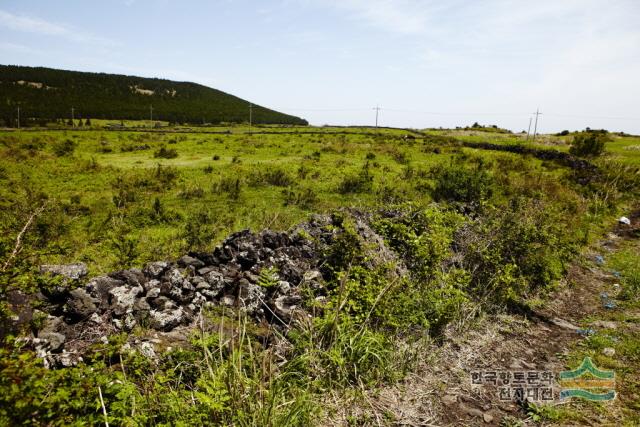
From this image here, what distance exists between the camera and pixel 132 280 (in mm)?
5336

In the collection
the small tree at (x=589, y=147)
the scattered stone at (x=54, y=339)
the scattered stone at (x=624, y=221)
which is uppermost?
the small tree at (x=589, y=147)

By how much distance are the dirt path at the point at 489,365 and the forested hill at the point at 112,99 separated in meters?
87.6

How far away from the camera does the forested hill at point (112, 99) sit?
85.1m

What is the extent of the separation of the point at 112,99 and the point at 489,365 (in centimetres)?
11954

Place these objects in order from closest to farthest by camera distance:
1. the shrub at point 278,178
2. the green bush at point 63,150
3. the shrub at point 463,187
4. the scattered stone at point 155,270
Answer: the scattered stone at point 155,270, the shrub at point 463,187, the shrub at point 278,178, the green bush at point 63,150

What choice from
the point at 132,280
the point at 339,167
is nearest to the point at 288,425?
the point at 132,280

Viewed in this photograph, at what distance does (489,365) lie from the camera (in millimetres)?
5547

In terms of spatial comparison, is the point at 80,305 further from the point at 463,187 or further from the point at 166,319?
the point at 463,187

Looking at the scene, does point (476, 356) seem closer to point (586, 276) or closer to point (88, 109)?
point (586, 276)

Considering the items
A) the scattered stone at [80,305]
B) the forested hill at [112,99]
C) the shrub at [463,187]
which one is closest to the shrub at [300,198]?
the shrub at [463,187]

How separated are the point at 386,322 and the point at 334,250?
1779 millimetres

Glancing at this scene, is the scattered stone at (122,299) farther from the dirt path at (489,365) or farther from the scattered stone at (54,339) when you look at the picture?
the dirt path at (489,365)

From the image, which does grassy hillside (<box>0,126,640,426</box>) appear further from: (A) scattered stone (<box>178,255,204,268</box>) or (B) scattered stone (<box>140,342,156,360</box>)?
(A) scattered stone (<box>178,255,204,268</box>)

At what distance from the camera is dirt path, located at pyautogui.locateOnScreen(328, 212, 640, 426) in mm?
4328
